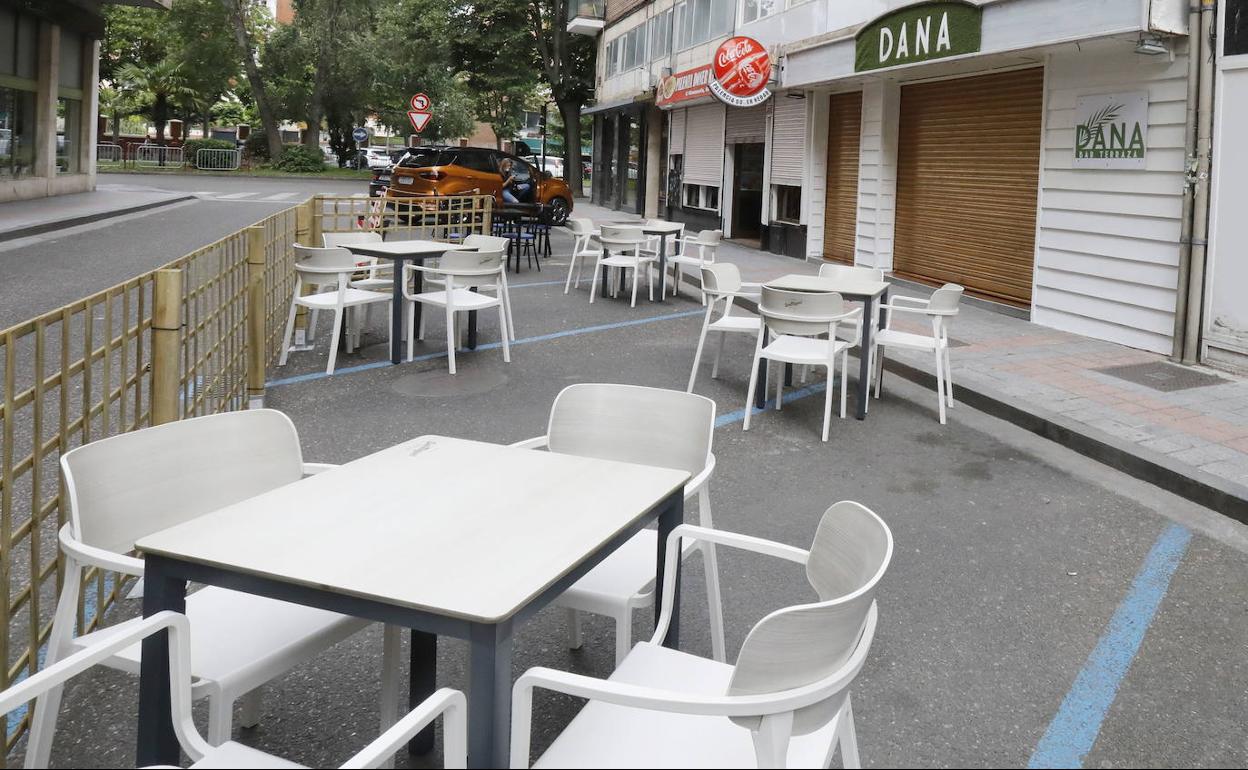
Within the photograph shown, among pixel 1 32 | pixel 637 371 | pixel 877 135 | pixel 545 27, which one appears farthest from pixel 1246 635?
pixel 545 27

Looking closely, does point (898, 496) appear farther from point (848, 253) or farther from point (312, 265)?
point (848, 253)

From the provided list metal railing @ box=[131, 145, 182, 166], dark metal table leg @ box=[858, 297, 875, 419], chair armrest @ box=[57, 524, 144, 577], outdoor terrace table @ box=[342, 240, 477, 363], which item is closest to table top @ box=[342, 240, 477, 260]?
outdoor terrace table @ box=[342, 240, 477, 363]

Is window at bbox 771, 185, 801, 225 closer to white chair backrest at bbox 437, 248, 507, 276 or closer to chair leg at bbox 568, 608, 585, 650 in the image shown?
white chair backrest at bbox 437, 248, 507, 276

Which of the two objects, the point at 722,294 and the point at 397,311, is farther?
the point at 397,311

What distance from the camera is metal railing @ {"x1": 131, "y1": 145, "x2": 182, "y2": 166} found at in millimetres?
51094

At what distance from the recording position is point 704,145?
2300 centimetres

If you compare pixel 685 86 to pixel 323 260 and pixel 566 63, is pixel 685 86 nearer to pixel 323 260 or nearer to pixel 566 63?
pixel 323 260

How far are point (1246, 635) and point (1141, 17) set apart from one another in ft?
22.0

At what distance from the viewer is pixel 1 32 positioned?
21.0 meters

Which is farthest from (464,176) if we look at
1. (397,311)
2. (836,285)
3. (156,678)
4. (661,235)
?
(156,678)

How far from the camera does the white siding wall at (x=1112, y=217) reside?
9383mm

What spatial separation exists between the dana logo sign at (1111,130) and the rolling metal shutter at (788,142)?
7.21 meters

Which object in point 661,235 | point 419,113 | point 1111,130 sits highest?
point 419,113

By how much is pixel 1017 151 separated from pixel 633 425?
33.1 ft
